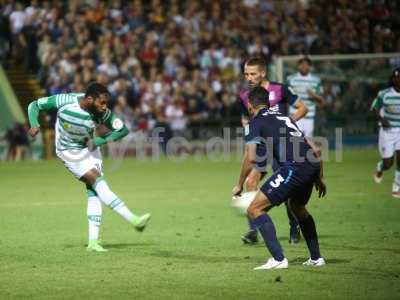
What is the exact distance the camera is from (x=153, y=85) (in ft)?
95.5

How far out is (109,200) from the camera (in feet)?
37.2

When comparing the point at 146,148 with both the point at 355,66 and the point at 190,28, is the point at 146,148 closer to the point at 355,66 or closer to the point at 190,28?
A: the point at 190,28

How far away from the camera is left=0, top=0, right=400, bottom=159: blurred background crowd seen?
94.5ft

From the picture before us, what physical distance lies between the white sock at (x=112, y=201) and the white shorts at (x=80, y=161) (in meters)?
0.23

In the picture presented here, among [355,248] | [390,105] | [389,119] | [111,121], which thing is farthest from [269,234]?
[389,119]

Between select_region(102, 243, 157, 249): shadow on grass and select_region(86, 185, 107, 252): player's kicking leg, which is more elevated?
select_region(86, 185, 107, 252): player's kicking leg

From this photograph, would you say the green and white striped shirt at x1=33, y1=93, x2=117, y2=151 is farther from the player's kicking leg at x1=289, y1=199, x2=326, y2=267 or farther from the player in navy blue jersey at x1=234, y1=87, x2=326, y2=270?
the player's kicking leg at x1=289, y1=199, x2=326, y2=267

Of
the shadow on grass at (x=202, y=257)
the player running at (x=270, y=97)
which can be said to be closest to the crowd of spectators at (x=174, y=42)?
the player running at (x=270, y=97)

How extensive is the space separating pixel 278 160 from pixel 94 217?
2901mm

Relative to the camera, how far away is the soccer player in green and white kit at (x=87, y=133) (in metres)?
11.4

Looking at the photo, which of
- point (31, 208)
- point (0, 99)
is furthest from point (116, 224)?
point (0, 99)

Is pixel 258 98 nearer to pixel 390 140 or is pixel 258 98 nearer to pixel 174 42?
pixel 390 140

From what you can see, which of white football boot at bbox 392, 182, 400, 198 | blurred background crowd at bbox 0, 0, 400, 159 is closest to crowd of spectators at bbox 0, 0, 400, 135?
blurred background crowd at bbox 0, 0, 400, 159

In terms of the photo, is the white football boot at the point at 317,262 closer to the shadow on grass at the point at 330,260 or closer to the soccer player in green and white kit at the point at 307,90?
the shadow on grass at the point at 330,260
